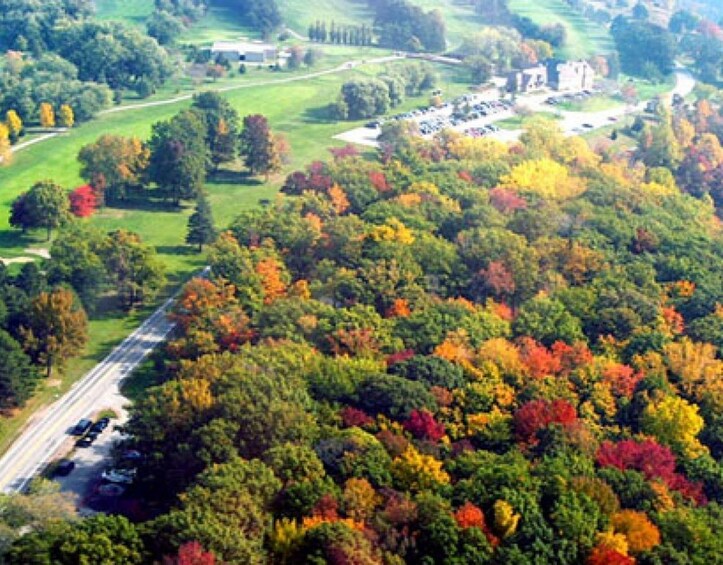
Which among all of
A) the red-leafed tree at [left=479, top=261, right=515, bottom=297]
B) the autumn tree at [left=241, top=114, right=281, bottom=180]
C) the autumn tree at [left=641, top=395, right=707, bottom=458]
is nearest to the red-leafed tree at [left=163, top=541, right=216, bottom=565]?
the autumn tree at [left=641, top=395, right=707, bottom=458]

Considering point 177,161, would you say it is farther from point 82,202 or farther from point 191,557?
point 191,557

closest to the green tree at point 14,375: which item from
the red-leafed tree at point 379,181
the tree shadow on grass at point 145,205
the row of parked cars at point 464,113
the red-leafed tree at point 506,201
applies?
the tree shadow on grass at point 145,205

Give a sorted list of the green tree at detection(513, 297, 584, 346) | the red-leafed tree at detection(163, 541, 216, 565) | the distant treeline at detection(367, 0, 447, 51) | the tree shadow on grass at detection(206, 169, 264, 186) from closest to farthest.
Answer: the red-leafed tree at detection(163, 541, 216, 565) < the green tree at detection(513, 297, 584, 346) < the tree shadow on grass at detection(206, 169, 264, 186) < the distant treeline at detection(367, 0, 447, 51)

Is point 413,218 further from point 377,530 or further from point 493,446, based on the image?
point 377,530

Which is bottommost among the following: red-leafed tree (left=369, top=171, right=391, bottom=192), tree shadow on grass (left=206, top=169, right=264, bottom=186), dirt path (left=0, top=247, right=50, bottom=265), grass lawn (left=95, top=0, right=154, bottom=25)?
dirt path (left=0, top=247, right=50, bottom=265)

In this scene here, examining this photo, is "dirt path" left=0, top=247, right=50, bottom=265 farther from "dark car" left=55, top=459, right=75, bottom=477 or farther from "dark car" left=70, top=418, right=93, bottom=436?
"dark car" left=55, top=459, right=75, bottom=477

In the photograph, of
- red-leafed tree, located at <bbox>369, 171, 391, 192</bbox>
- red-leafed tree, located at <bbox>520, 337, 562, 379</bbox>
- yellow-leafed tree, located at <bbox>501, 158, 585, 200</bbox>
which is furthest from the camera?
yellow-leafed tree, located at <bbox>501, 158, 585, 200</bbox>

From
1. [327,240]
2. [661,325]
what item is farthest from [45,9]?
[661,325]
